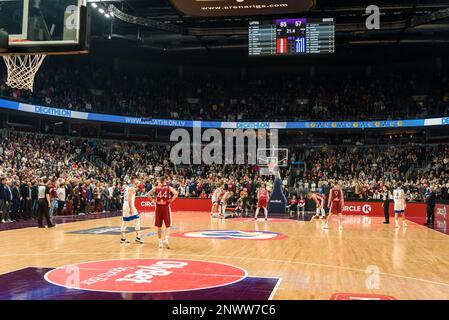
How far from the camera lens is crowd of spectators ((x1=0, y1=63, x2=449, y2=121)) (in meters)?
34.3

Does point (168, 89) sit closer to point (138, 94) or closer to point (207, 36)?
point (138, 94)

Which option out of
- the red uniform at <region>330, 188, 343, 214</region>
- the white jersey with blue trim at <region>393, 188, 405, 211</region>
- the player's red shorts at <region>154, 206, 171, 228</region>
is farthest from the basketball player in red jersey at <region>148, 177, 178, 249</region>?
the white jersey with blue trim at <region>393, 188, 405, 211</region>

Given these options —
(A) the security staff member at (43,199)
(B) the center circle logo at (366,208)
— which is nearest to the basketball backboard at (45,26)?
(A) the security staff member at (43,199)

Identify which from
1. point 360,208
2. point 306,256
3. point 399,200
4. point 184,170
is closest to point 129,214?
point 306,256

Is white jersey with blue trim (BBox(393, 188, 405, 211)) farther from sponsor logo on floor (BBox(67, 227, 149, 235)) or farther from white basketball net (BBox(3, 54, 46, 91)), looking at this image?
white basketball net (BBox(3, 54, 46, 91))

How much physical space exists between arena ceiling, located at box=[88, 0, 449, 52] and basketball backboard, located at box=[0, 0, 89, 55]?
1428 centimetres

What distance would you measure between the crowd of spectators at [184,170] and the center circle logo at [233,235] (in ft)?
27.5

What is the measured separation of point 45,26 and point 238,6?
6564mm

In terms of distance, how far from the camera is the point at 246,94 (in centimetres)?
3988

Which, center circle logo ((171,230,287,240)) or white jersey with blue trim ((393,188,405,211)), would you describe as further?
white jersey with blue trim ((393,188,405,211))

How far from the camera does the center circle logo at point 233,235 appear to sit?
1319 centimetres

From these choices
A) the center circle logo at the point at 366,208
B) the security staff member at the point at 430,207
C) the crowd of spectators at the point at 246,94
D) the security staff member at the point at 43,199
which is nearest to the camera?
the security staff member at the point at 43,199

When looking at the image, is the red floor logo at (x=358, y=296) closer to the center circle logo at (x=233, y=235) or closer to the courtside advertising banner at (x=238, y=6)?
the center circle logo at (x=233, y=235)

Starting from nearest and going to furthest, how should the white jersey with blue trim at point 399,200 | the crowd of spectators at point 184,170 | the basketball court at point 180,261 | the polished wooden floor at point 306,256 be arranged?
the basketball court at point 180,261
the polished wooden floor at point 306,256
the white jersey with blue trim at point 399,200
the crowd of spectators at point 184,170
